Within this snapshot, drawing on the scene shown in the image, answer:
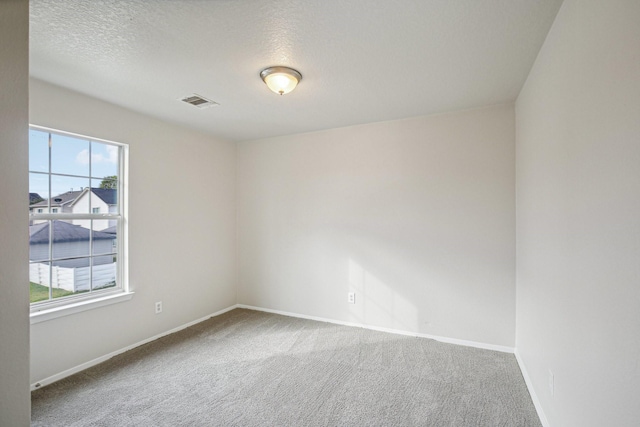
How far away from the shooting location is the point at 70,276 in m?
2.76

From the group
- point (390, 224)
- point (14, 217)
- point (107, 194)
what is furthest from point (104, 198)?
point (390, 224)

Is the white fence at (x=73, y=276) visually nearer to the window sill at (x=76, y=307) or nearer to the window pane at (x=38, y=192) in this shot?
the window sill at (x=76, y=307)

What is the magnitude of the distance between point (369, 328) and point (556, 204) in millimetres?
2522

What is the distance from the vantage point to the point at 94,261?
2.95 m

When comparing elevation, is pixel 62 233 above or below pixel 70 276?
above

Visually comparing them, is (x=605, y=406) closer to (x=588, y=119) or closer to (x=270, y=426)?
(x=588, y=119)

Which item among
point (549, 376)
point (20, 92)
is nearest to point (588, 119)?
point (549, 376)

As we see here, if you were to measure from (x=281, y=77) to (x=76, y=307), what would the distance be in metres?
2.61

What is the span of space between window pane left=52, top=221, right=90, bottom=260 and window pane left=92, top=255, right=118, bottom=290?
0.16m

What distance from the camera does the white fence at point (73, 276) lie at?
256cm

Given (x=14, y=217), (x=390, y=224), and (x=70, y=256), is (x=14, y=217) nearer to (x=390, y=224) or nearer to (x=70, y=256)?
(x=70, y=256)

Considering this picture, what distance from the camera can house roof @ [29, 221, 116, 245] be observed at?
2.54 m

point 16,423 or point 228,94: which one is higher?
point 228,94

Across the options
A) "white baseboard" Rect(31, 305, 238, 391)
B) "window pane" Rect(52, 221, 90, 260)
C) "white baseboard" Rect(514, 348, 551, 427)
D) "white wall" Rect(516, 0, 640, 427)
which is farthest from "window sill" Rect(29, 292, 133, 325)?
"white baseboard" Rect(514, 348, 551, 427)
